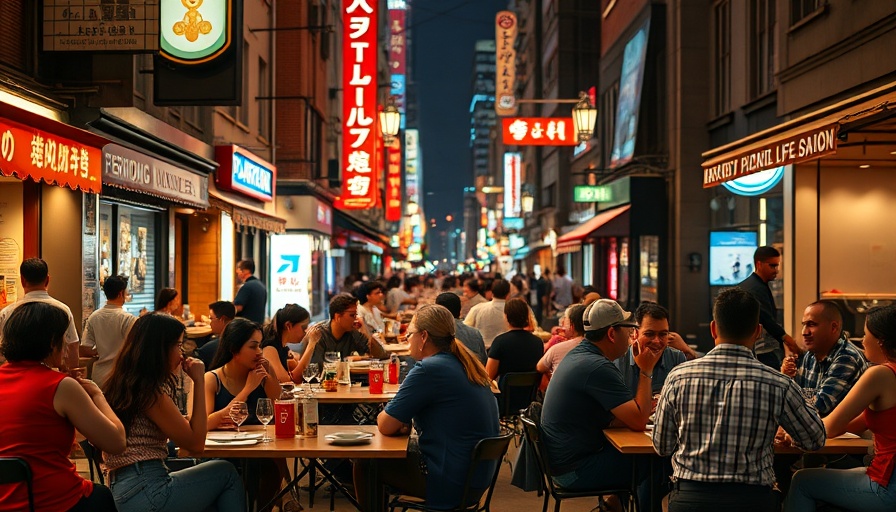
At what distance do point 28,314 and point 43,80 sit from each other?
8.15 metres

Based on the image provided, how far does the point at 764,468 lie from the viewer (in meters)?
5.18

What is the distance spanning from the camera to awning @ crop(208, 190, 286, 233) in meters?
18.7

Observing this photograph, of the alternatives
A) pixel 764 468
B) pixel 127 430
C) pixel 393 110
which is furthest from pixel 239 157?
pixel 764 468

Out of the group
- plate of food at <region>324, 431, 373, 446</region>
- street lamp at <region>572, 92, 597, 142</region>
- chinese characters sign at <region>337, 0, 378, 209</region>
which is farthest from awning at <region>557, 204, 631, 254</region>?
plate of food at <region>324, 431, 373, 446</region>

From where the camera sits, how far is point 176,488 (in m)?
5.83

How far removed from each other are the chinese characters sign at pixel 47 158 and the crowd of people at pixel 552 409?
99 centimetres

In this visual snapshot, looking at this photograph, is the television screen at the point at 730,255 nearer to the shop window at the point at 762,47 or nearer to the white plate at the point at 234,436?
the shop window at the point at 762,47

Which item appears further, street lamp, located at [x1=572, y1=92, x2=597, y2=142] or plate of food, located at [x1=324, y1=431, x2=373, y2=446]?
street lamp, located at [x1=572, y1=92, x2=597, y2=142]

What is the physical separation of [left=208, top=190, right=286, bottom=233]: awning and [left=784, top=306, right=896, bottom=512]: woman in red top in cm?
1397

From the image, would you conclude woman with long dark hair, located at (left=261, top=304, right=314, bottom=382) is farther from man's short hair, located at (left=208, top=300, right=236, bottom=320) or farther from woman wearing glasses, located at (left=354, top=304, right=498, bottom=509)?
woman wearing glasses, located at (left=354, top=304, right=498, bottom=509)

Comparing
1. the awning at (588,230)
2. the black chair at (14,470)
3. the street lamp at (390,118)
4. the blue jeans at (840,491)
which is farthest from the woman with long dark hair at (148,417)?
the awning at (588,230)

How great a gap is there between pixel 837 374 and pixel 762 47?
13753 millimetres

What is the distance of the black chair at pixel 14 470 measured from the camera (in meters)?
4.93

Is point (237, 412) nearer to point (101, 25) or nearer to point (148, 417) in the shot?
point (148, 417)
